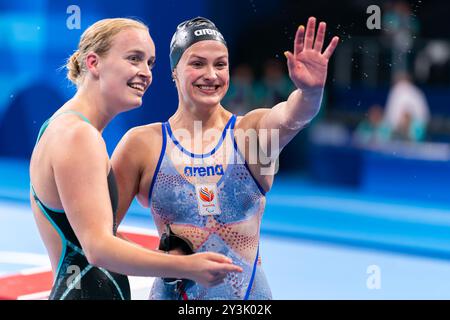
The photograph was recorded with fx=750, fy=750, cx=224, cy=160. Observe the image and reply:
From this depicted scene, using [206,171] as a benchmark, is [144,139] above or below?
above

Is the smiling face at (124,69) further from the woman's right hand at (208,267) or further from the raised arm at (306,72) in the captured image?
the woman's right hand at (208,267)

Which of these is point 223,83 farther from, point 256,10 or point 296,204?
→ point 256,10

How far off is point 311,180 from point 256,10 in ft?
12.6

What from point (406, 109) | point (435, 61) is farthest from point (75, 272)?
point (435, 61)

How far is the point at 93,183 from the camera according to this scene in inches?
110

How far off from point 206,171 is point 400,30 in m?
9.17

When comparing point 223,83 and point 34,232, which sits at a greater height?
point 223,83

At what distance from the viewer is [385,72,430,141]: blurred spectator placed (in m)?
11.3

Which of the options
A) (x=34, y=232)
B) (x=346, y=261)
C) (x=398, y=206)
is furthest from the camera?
(x=398, y=206)

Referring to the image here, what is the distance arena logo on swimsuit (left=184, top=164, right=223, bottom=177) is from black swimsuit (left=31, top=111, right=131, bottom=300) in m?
0.50

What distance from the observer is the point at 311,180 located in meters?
12.1

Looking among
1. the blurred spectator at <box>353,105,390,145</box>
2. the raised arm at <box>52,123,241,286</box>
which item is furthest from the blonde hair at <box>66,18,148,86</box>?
the blurred spectator at <box>353,105,390,145</box>

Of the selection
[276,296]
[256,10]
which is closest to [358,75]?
[256,10]

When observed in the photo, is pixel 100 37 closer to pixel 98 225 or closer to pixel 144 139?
pixel 144 139
